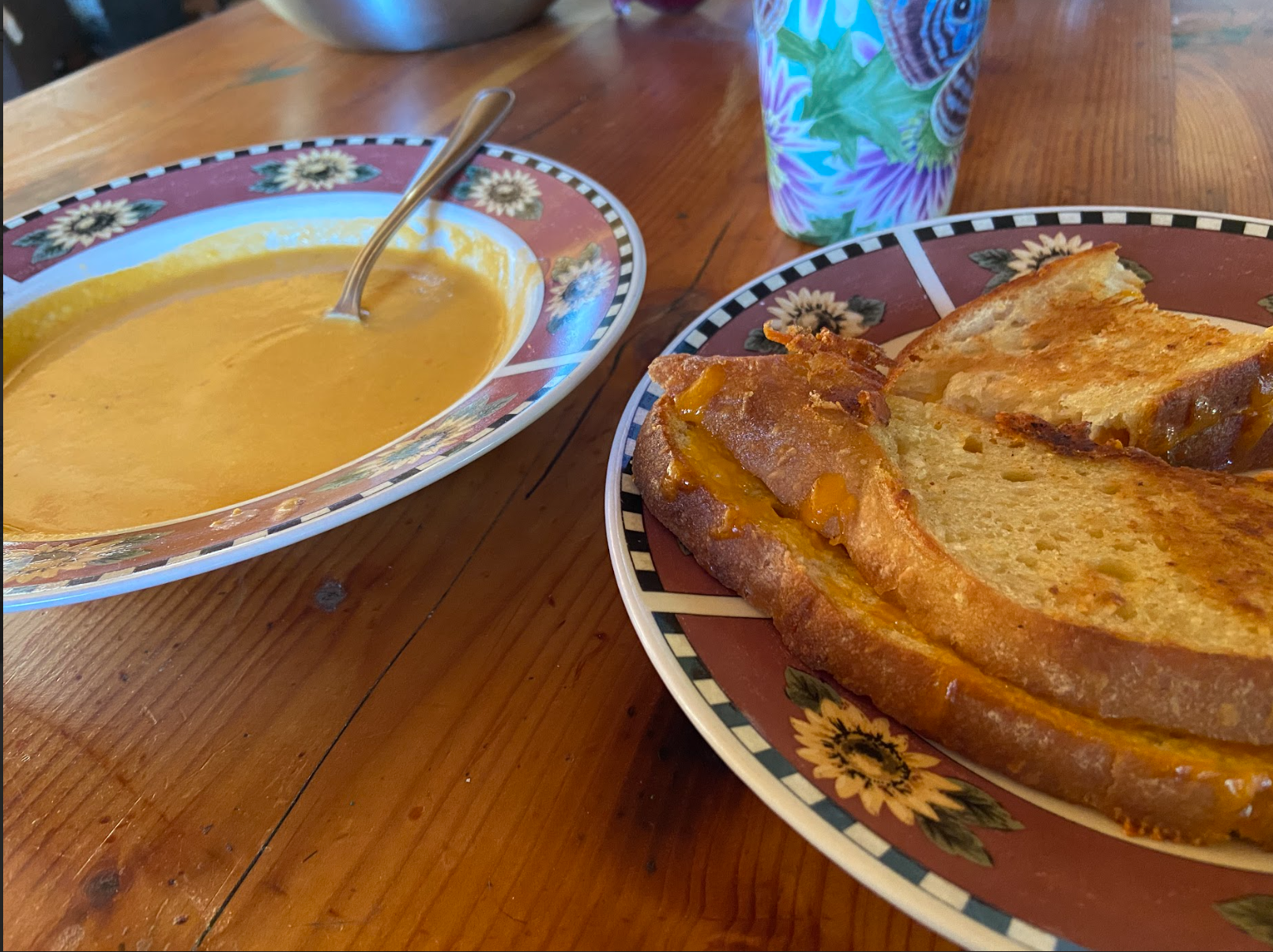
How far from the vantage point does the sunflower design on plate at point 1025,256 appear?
51.7 inches

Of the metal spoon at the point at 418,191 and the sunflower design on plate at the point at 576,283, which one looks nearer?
the sunflower design on plate at the point at 576,283

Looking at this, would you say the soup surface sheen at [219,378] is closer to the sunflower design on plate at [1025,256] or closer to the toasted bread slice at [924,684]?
the toasted bread slice at [924,684]

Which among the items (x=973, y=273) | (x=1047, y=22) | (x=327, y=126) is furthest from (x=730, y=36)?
(x=973, y=273)

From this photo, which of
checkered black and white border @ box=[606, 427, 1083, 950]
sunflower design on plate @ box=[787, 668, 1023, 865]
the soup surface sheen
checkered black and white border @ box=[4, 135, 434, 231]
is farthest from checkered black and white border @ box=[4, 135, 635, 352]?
sunflower design on plate @ box=[787, 668, 1023, 865]

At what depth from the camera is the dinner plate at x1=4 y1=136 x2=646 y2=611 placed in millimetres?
918

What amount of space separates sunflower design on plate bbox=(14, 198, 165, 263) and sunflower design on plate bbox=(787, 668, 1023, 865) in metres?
1.68

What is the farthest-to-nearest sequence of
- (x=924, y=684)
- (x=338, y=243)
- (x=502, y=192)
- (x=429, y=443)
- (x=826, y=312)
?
(x=338, y=243) → (x=502, y=192) → (x=826, y=312) → (x=429, y=443) → (x=924, y=684)

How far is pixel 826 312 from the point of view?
1271 millimetres

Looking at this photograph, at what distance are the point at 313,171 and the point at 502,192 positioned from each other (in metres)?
0.47

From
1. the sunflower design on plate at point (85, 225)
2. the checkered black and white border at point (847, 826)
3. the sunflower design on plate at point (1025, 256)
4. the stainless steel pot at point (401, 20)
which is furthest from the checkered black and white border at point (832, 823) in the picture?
the stainless steel pot at point (401, 20)

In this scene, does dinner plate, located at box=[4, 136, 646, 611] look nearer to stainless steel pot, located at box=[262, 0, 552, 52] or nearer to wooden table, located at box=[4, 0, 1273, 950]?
wooden table, located at box=[4, 0, 1273, 950]

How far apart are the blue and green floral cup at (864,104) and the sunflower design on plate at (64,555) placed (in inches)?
45.7

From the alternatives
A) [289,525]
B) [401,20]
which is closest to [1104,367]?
[289,525]

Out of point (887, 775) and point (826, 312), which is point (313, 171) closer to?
point (826, 312)
